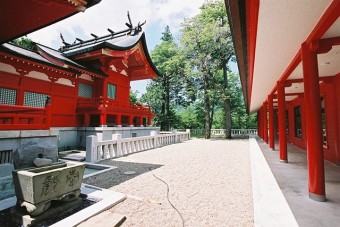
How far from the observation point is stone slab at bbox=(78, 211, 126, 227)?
111 inches

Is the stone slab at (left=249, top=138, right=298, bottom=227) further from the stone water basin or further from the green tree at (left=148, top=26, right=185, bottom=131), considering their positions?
the green tree at (left=148, top=26, right=185, bottom=131)

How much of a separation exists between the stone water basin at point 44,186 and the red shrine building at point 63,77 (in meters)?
3.29

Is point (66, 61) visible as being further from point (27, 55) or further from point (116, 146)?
point (116, 146)

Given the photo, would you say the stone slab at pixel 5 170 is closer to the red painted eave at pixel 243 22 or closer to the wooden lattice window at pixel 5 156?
the wooden lattice window at pixel 5 156

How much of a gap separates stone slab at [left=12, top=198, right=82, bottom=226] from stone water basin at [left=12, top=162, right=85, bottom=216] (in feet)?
0.26

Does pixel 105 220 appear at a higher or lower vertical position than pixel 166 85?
lower

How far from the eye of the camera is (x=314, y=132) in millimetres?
3604

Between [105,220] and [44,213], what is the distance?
1086 millimetres

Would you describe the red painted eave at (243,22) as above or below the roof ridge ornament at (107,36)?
below

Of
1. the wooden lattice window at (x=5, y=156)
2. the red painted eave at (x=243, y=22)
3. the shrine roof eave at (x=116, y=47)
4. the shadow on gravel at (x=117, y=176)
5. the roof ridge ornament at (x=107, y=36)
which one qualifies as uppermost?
the roof ridge ornament at (x=107, y=36)

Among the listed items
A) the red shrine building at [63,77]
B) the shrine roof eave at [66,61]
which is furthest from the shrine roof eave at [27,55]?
the shrine roof eave at [66,61]

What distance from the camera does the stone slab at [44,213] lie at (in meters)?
3.00

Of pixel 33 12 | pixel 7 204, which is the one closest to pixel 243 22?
pixel 7 204

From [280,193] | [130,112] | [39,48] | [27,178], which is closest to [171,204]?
[280,193]
